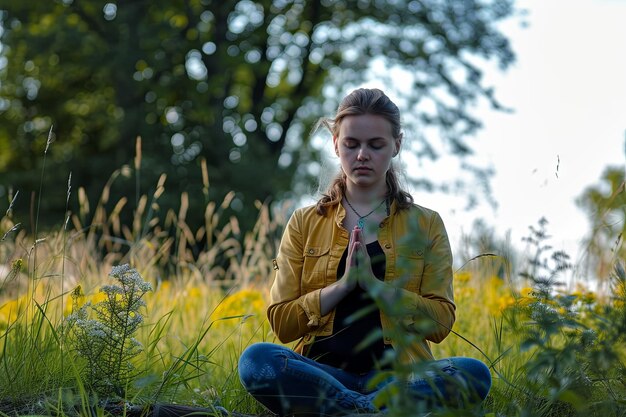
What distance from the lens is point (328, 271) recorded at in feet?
9.43

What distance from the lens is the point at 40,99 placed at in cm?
1848

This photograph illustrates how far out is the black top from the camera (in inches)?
110

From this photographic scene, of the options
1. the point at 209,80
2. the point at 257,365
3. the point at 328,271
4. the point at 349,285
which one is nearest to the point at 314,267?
the point at 328,271

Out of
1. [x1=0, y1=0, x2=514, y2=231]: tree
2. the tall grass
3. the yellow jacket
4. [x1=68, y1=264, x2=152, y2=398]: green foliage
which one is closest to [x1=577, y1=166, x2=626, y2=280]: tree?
the tall grass

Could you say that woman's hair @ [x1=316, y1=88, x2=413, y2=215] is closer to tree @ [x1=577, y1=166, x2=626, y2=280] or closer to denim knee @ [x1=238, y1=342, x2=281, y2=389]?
denim knee @ [x1=238, y1=342, x2=281, y2=389]

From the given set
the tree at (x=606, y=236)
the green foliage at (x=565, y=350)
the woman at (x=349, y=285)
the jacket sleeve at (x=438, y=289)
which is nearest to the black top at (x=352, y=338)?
the woman at (x=349, y=285)

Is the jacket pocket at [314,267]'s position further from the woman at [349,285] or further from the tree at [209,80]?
the tree at [209,80]

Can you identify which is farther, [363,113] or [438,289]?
[363,113]

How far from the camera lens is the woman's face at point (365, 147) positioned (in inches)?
111

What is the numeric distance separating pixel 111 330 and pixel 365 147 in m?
1.01

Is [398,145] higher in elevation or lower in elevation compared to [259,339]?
higher

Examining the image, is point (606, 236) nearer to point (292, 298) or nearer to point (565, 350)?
point (292, 298)

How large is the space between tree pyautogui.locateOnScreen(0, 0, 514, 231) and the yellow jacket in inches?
476

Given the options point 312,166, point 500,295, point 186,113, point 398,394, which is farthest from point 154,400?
point 312,166
